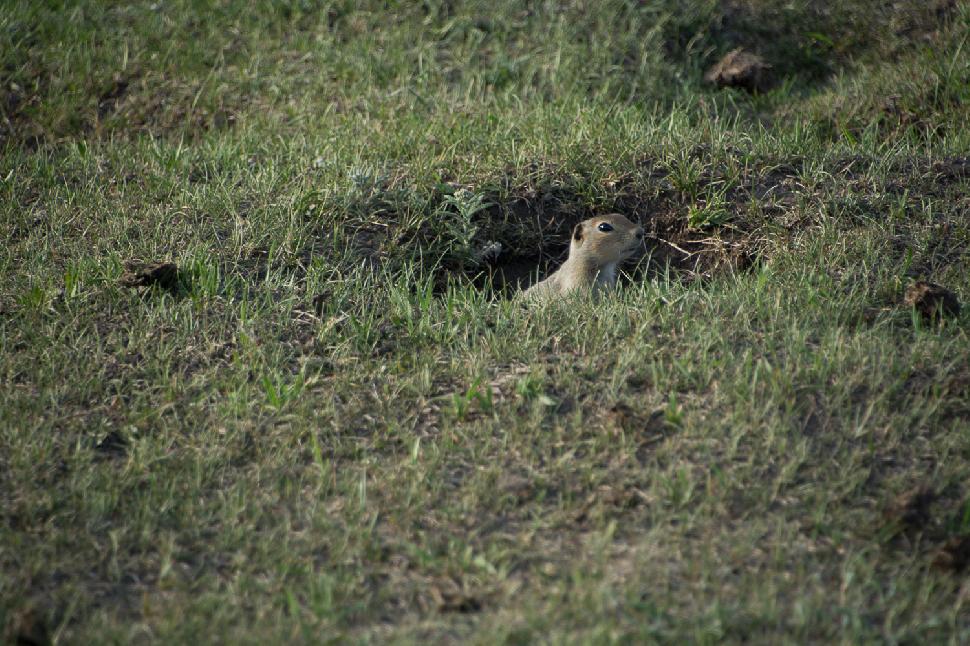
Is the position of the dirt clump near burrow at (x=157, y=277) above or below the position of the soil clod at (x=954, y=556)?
above

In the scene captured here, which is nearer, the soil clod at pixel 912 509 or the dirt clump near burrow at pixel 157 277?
the soil clod at pixel 912 509

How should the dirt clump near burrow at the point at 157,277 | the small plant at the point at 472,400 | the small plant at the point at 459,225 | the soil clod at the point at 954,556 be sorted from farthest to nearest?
the small plant at the point at 459,225 < the dirt clump near burrow at the point at 157,277 < the small plant at the point at 472,400 < the soil clod at the point at 954,556

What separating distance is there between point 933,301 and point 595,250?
1599mm

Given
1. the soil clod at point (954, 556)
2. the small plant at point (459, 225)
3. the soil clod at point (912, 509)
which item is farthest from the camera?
the small plant at point (459, 225)

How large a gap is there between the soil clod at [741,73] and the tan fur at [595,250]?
1.98 metres

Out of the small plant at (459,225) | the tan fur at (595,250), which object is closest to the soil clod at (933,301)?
the tan fur at (595,250)

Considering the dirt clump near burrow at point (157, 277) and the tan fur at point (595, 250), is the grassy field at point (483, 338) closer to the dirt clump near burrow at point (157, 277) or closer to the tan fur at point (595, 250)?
the dirt clump near burrow at point (157, 277)

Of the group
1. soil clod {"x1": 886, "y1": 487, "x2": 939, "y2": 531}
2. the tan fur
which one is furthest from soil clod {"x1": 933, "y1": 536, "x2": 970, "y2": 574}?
the tan fur

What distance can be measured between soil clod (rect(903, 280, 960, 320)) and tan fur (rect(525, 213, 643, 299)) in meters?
1.38

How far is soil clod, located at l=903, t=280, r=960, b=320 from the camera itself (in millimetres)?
4191

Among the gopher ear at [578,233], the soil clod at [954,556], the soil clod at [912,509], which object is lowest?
the soil clod at [954,556]

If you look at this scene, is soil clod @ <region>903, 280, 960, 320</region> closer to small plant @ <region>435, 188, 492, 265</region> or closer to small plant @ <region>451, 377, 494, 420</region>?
small plant @ <region>451, 377, 494, 420</region>

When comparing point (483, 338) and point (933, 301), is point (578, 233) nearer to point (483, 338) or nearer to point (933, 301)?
point (483, 338)

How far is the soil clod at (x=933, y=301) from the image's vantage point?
4191 mm
